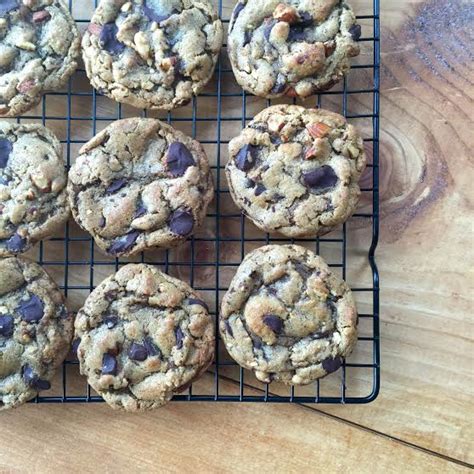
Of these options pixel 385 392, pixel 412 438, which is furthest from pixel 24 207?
pixel 412 438

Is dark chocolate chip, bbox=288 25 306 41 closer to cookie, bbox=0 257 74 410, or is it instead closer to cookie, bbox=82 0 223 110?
cookie, bbox=82 0 223 110

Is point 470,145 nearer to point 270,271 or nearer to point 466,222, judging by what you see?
point 466,222

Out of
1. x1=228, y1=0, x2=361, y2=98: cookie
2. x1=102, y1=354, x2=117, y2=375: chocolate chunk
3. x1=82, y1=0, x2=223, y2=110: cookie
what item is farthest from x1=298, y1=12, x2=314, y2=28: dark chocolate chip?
x1=102, y1=354, x2=117, y2=375: chocolate chunk

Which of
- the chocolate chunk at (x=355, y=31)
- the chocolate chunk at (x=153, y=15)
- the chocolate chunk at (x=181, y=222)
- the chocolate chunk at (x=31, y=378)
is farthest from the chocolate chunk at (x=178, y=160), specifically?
the chocolate chunk at (x=31, y=378)

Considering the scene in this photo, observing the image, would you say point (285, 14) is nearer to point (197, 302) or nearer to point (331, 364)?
point (197, 302)

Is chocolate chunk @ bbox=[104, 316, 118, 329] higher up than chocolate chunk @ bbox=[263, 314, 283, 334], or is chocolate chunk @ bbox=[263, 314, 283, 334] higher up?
chocolate chunk @ bbox=[263, 314, 283, 334]

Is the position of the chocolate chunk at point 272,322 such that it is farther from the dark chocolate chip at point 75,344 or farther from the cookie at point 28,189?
the cookie at point 28,189

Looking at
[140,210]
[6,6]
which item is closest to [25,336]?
[140,210]
